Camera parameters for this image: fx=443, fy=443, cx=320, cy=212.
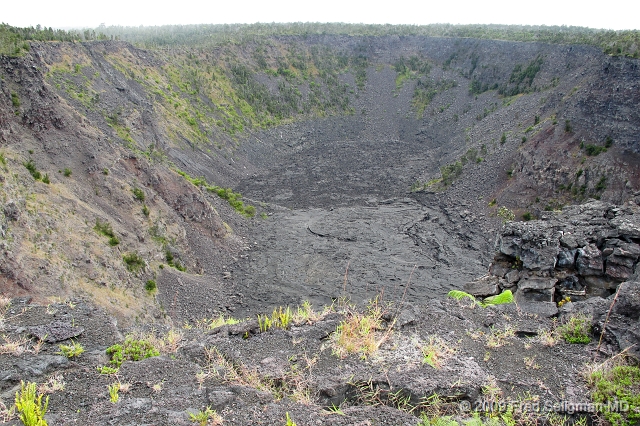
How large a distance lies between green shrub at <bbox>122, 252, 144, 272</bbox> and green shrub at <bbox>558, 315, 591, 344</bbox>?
14.0 m

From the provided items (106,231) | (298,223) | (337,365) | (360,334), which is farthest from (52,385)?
(298,223)

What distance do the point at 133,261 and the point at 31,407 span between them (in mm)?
12087

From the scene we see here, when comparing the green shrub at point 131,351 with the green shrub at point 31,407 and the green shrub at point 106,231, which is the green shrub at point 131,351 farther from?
the green shrub at point 106,231

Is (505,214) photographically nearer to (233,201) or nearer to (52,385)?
(233,201)

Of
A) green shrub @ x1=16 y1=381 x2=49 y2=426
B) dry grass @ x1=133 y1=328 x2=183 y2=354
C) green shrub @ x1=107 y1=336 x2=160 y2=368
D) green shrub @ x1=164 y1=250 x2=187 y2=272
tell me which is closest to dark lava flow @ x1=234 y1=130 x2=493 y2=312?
green shrub @ x1=164 y1=250 x2=187 y2=272

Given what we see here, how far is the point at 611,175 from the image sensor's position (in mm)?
24141

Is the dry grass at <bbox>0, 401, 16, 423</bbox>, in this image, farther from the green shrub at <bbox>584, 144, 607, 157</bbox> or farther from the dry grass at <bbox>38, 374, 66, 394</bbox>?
the green shrub at <bbox>584, 144, 607, 157</bbox>

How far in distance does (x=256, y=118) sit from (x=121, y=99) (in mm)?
17375

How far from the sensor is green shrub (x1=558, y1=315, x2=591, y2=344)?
6.93 meters

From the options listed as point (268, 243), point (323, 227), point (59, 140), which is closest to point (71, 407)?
point (59, 140)

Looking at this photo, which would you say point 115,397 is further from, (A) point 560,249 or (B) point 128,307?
(A) point 560,249

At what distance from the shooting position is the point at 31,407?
4922 mm

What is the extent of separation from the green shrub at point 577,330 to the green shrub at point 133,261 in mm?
13995

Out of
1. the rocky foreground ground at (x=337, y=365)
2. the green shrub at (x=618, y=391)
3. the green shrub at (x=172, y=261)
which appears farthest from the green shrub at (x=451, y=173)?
the green shrub at (x=618, y=391)
